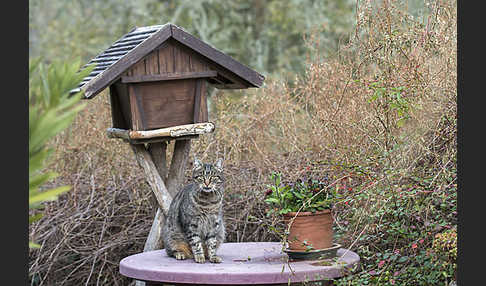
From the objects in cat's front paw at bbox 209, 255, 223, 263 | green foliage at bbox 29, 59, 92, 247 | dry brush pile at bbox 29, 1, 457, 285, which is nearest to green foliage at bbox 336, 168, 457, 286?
dry brush pile at bbox 29, 1, 457, 285

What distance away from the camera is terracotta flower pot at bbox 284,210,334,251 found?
4113mm

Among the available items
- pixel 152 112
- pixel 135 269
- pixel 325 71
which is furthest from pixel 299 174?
pixel 135 269

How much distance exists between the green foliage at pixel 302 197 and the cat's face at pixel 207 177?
0.36 metres

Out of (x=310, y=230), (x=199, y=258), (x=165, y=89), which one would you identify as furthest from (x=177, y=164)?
(x=310, y=230)

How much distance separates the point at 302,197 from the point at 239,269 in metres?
0.63

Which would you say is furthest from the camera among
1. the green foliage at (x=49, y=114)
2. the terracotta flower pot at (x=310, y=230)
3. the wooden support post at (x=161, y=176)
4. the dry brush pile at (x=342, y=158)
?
the wooden support post at (x=161, y=176)

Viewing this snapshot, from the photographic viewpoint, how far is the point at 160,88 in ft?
15.4

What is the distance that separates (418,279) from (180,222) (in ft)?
5.49

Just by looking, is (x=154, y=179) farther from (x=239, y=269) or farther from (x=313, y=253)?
(x=313, y=253)

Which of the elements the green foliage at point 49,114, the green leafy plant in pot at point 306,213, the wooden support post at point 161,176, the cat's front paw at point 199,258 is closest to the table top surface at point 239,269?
the cat's front paw at point 199,258

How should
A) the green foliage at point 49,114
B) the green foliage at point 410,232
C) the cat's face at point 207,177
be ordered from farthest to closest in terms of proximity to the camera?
the cat's face at point 207,177 < the green foliage at point 410,232 < the green foliage at point 49,114

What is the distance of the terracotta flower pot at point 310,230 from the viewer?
13.5 ft

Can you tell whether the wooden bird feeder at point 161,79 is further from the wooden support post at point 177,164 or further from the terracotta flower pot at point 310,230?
the terracotta flower pot at point 310,230

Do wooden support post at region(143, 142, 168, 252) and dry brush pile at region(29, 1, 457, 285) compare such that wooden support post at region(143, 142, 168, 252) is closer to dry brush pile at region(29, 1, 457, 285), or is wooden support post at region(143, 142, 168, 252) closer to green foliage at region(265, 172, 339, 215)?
dry brush pile at region(29, 1, 457, 285)
